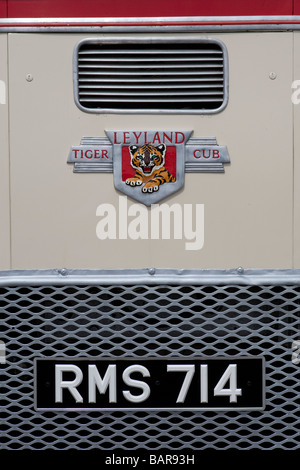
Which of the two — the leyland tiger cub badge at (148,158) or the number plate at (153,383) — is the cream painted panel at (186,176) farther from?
the number plate at (153,383)

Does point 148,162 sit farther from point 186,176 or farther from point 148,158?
point 186,176

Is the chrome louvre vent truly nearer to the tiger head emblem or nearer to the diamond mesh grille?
the tiger head emblem

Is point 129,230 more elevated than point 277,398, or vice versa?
point 129,230

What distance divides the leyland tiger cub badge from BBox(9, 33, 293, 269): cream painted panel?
27 millimetres

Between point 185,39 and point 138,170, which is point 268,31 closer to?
point 185,39

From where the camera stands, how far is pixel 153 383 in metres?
2.36

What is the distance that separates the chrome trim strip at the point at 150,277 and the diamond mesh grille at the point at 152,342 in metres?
0.02

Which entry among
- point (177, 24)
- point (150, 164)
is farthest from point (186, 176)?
point (177, 24)

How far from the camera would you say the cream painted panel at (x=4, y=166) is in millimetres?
2416

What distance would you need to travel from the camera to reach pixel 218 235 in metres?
2.42

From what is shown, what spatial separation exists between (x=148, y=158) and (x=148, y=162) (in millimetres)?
14

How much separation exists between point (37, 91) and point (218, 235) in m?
0.81

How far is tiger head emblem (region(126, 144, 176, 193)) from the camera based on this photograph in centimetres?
239
